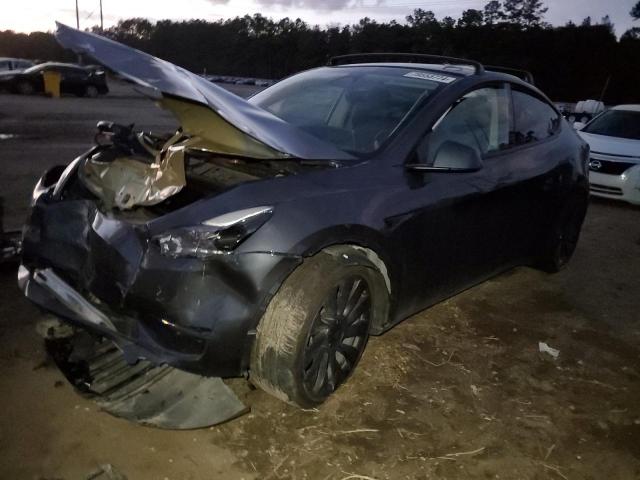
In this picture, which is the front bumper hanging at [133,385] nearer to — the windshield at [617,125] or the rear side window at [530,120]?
the rear side window at [530,120]

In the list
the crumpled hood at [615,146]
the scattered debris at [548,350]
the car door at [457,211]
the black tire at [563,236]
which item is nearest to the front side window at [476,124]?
the car door at [457,211]

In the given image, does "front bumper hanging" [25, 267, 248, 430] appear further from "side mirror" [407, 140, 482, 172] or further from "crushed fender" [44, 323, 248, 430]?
"side mirror" [407, 140, 482, 172]

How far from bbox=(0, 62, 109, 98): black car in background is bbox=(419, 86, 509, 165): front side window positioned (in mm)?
19588

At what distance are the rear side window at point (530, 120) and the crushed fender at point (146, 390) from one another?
265 cm

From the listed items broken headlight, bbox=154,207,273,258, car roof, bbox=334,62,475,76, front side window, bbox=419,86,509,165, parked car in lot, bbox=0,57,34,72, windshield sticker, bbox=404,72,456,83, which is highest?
parked car in lot, bbox=0,57,34,72

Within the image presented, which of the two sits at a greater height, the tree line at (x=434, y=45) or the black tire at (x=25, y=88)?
the tree line at (x=434, y=45)

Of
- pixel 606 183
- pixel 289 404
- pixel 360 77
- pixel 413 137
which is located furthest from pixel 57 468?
pixel 606 183

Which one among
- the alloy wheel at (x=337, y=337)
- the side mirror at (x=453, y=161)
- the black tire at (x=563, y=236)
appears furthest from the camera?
the black tire at (x=563, y=236)

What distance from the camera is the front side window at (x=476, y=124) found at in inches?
121

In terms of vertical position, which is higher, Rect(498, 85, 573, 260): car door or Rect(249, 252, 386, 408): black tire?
Rect(498, 85, 573, 260): car door

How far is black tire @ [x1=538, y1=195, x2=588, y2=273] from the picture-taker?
14.9 ft

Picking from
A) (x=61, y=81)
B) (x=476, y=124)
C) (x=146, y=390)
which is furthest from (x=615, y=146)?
(x=61, y=81)

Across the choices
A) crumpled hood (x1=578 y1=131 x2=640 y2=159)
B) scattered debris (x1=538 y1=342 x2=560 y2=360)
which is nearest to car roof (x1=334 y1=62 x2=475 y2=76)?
scattered debris (x1=538 y1=342 x2=560 y2=360)

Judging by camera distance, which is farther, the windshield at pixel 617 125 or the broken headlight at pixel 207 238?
the windshield at pixel 617 125
